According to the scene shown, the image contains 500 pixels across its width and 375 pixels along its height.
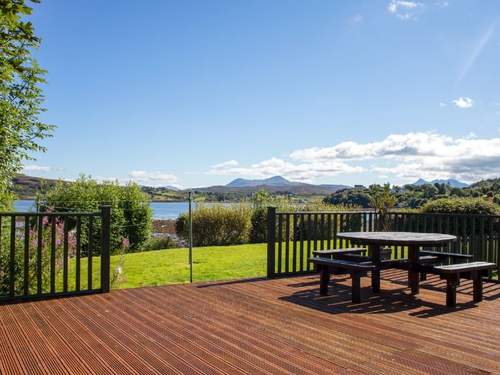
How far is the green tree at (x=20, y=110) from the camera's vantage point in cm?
488

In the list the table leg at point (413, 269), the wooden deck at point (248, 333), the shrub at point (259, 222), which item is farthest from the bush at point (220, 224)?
the table leg at point (413, 269)

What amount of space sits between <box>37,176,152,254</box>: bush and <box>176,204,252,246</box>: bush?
4.78ft

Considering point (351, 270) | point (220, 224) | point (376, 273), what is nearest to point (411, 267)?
point (376, 273)

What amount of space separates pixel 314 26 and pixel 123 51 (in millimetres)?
4991

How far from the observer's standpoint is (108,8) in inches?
354

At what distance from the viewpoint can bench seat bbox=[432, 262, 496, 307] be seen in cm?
416

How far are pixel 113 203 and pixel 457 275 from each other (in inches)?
342

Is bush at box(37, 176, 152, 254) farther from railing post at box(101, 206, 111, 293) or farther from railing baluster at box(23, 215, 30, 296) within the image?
railing baluster at box(23, 215, 30, 296)

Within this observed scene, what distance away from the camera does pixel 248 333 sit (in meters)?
3.31

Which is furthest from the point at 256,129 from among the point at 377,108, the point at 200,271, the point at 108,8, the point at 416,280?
the point at 416,280

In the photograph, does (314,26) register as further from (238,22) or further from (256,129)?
(256,129)

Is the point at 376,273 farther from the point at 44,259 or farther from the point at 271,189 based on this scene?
the point at 271,189

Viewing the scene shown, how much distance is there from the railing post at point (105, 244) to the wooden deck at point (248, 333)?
0.51 ft

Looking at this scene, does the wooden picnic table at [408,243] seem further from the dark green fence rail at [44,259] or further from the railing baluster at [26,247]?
the railing baluster at [26,247]
